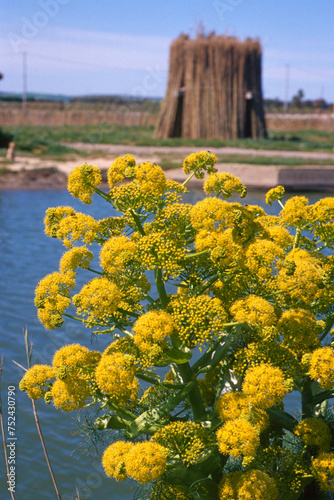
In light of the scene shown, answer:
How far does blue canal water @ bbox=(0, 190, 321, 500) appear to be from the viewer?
3789 millimetres

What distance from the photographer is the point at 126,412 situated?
2551 millimetres

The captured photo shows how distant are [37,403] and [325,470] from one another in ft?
9.50

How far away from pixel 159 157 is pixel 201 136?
702 centimetres

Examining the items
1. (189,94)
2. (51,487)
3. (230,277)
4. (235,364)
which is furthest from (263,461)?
(189,94)

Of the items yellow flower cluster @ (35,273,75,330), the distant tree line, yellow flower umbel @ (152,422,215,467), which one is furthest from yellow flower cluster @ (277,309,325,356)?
the distant tree line

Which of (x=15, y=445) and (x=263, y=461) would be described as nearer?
(x=263, y=461)

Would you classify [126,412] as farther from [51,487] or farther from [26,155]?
[26,155]

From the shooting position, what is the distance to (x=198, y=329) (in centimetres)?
234

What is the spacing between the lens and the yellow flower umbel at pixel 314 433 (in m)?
2.55

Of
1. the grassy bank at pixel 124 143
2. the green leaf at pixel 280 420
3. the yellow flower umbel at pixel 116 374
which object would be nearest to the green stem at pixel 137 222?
the yellow flower umbel at pixel 116 374

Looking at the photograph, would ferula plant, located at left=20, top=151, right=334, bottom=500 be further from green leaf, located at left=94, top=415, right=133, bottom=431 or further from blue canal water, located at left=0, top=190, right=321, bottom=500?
blue canal water, located at left=0, top=190, right=321, bottom=500

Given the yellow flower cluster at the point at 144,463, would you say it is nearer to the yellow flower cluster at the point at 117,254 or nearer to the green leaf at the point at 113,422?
the green leaf at the point at 113,422

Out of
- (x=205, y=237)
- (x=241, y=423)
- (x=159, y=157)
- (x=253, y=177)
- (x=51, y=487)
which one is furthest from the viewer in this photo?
(x=159, y=157)

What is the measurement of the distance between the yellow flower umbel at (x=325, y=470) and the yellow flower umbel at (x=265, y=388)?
1.35ft
